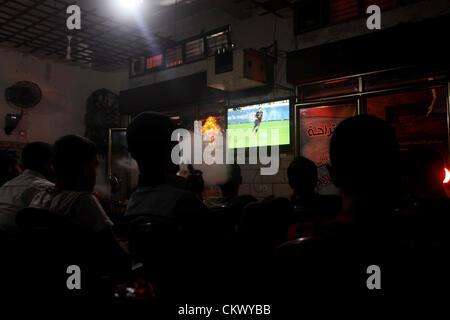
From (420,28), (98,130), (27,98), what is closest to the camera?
(420,28)

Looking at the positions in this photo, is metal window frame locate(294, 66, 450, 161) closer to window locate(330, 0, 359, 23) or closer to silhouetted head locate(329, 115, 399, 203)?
window locate(330, 0, 359, 23)

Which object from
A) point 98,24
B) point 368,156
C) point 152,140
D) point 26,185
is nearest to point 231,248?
point 368,156

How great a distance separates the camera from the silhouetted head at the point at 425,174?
210cm

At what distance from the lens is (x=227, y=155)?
6.11m

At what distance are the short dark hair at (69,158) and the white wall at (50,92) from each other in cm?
602

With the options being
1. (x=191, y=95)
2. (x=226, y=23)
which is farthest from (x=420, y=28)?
(x=191, y=95)

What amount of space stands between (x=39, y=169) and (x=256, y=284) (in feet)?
7.03

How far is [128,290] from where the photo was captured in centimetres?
95

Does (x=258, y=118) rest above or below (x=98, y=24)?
below

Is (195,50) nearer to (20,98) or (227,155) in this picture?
(227,155)

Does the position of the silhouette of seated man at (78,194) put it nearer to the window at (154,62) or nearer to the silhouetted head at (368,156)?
the silhouetted head at (368,156)

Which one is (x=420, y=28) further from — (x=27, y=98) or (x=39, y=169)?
(x=27, y=98)

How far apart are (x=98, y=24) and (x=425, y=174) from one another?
5200mm

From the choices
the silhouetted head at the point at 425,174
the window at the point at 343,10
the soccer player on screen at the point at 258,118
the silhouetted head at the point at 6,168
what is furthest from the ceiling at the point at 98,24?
the silhouetted head at the point at 425,174
